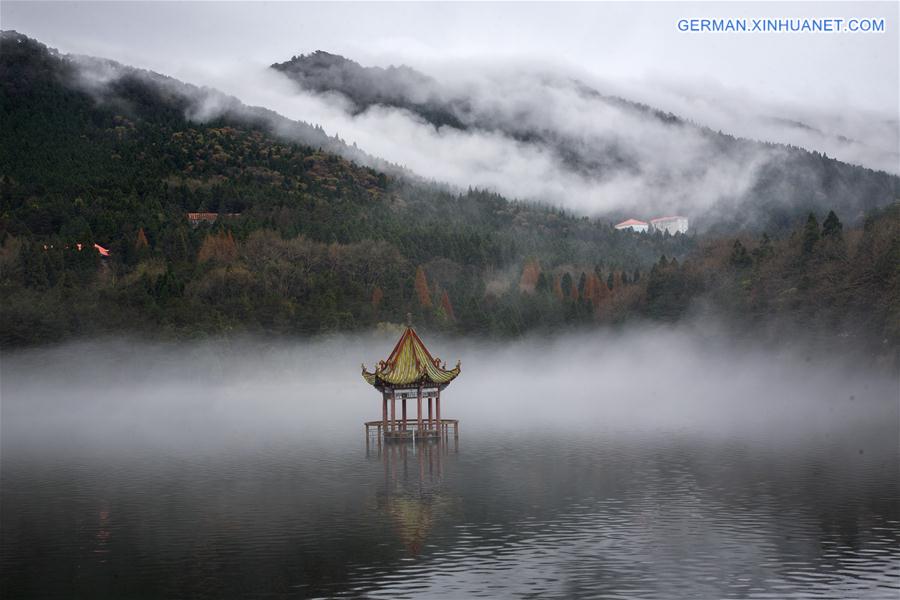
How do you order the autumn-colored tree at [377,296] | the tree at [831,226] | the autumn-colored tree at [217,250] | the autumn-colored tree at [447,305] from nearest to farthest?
the tree at [831,226]
the autumn-colored tree at [377,296]
the autumn-colored tree at [217,250]
the autumn-colored tree at [447,305]

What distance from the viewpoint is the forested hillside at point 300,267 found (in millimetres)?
100438

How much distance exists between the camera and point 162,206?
171250 millimetres

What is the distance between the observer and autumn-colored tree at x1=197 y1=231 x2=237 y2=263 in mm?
134125

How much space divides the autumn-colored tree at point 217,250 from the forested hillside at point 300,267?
34 cm

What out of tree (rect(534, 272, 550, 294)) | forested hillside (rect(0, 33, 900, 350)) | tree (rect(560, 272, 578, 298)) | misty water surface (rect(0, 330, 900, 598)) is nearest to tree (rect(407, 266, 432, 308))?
forested hillside (rect(0, 33, 900, 350))

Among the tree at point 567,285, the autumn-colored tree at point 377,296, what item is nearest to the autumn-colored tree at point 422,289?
the autumn-colored tree at point 377,296

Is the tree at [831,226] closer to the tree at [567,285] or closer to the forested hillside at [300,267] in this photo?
the forested hillside at [300,267]

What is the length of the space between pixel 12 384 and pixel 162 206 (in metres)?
79.2

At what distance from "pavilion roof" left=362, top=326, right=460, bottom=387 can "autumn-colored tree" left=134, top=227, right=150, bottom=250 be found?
88787mm

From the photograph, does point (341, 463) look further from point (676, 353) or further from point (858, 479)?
point (676, 353)

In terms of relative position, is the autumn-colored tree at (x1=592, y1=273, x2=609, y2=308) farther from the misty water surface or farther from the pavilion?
the pavilion

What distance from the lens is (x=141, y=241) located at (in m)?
143

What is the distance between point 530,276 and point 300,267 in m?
49.5

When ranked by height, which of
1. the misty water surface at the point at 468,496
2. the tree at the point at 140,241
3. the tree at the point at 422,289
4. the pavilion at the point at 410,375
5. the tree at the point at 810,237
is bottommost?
the misty water surface at the point at 468,496
